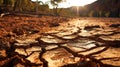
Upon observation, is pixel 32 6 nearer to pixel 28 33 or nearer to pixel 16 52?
pixel 28 33

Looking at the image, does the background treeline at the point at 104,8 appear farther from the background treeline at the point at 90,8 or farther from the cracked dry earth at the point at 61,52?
the cracked dry earth at the point at 61,52

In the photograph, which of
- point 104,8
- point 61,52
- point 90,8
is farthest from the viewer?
point 90,8

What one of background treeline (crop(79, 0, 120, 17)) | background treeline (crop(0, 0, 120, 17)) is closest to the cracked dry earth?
background treeline (crop(0, 0, 120, 17))

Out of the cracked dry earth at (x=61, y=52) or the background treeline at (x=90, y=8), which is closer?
the cracked dry earth at (x=61, y=52)

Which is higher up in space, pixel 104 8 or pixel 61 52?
pixel 104 8

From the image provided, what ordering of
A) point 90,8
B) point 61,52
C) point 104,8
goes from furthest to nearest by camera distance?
point 90,8
point 104,8
point 61,52

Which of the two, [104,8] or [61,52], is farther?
[104,8]

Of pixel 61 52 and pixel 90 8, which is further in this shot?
pixel 90 8

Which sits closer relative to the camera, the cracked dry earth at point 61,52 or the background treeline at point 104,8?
the cracked dry earth at point 61,52

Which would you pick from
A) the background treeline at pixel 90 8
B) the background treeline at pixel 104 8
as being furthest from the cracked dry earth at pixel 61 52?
the background treeline at pixel 104 8

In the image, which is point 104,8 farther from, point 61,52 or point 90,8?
point 61,52

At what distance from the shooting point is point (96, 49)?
354 centimetres

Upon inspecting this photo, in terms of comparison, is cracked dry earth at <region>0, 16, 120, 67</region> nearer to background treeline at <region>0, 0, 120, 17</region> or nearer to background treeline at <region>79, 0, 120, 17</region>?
background treeline at <region>0, 0, 120, 17</region>

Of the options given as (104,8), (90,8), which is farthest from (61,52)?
(90,8)
